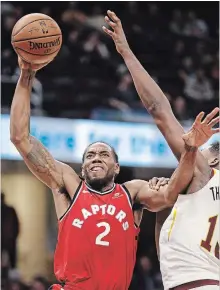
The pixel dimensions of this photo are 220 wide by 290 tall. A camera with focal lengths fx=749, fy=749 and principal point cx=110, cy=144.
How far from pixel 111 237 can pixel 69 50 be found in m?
8.25

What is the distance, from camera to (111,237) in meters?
5.45

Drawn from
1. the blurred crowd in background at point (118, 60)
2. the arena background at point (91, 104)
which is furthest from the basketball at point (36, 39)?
the blurred crowd in background at point (118, 60)

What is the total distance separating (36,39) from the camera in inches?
223

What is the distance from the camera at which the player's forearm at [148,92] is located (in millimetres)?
5034

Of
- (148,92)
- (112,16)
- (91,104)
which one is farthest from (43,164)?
(91,104)

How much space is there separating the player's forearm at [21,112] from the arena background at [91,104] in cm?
544

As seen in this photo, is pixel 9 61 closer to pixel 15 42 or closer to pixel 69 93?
pixel 69 93

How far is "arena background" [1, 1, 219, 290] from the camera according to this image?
11.5 metres

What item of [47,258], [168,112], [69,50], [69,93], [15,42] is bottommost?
[47,258]

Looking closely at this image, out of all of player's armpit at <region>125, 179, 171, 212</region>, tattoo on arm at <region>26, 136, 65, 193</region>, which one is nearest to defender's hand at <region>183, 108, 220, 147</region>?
player's armpit at <region>125, 179, 171, 212</region>

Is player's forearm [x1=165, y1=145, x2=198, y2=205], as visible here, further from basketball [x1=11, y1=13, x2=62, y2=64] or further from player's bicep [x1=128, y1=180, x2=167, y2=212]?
basketball [x1=11, y1=13, x2=62, y2=64]

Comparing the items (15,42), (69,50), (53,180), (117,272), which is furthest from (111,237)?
(69,50)

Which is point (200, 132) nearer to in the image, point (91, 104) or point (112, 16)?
point (112, 16)

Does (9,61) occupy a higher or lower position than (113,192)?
higher
